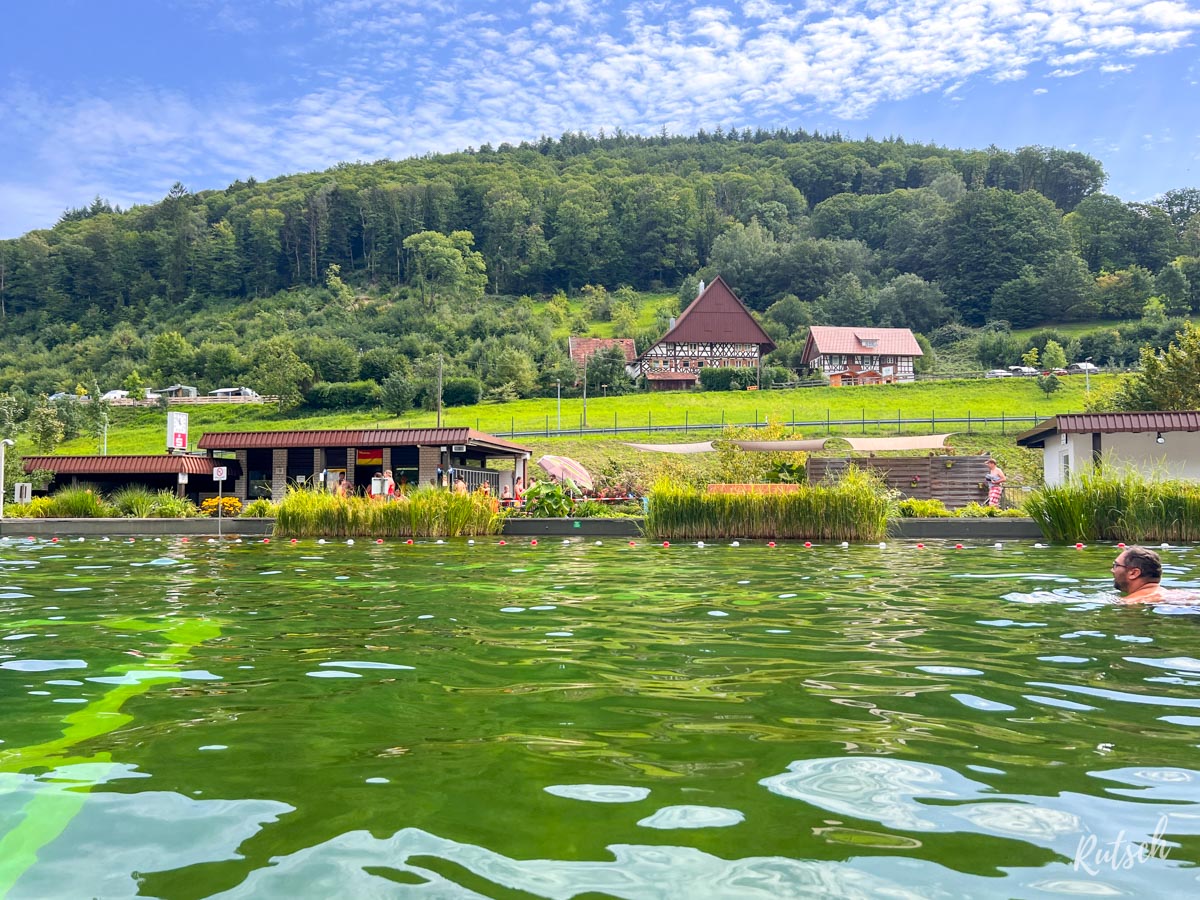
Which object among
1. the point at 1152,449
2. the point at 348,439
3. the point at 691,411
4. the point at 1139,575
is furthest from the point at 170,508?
the point at 691,411

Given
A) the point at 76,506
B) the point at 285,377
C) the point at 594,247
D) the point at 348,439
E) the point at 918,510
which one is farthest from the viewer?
the point at 594,247

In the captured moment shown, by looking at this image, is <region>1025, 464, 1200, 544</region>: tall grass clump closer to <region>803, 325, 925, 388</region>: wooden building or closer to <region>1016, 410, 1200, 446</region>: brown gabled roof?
<region>1016, 410, 1200, 446</region>: brown gabled roof

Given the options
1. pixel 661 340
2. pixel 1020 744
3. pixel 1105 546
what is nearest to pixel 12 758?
pixel 1020 744

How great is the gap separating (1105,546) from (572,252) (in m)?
112

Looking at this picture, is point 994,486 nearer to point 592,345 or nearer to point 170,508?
point 170,508

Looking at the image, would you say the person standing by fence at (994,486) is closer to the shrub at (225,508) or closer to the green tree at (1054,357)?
Answer: the shrub at (225,508)

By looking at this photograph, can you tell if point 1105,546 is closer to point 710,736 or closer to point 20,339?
point 710,736

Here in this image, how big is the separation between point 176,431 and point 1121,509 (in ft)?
75.8

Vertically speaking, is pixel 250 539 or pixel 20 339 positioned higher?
pixel 20 339

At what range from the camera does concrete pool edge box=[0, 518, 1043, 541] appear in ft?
51.4

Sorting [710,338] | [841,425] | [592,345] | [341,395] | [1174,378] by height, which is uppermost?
[592,345]

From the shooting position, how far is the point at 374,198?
12231 cm

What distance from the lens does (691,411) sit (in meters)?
57.3

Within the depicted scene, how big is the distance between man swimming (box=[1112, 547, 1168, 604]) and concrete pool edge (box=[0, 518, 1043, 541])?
8.91 m
